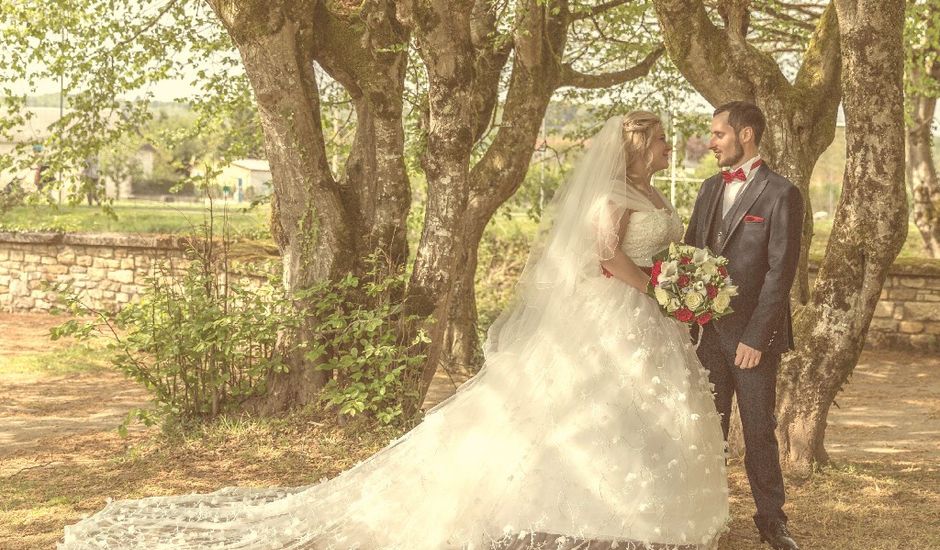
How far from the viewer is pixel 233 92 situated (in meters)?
11.9

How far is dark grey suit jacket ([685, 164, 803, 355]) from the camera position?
15.5ft

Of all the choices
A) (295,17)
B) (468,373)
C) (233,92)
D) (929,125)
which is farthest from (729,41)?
(929,125)

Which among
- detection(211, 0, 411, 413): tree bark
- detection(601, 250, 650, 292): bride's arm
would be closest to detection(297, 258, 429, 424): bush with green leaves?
detection(211, 0, 411, 413): tree bark

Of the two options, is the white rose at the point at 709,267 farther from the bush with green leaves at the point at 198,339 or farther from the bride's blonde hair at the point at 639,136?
the bush with green leaves at the point at 198,339

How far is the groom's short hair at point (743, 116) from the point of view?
4.86 metres

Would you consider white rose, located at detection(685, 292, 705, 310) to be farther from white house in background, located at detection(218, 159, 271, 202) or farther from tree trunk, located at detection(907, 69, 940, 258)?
tree trunk, located at detection(907, 69, 940, 258)

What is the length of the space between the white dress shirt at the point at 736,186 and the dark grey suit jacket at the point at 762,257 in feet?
0.09

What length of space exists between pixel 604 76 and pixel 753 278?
709 cm

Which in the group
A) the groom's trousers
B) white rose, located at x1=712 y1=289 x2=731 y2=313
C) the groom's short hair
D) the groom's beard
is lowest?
the groom's trousers

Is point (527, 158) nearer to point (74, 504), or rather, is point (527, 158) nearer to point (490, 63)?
point (490, 63)

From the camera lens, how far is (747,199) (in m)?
4.86

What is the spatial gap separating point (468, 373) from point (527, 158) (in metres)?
2.90

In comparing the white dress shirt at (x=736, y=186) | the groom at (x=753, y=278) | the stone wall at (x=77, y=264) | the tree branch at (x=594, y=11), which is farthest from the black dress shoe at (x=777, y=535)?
the stone wall at (x=77, y=264)

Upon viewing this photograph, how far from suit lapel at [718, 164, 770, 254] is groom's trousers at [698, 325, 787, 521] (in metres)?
0.55
